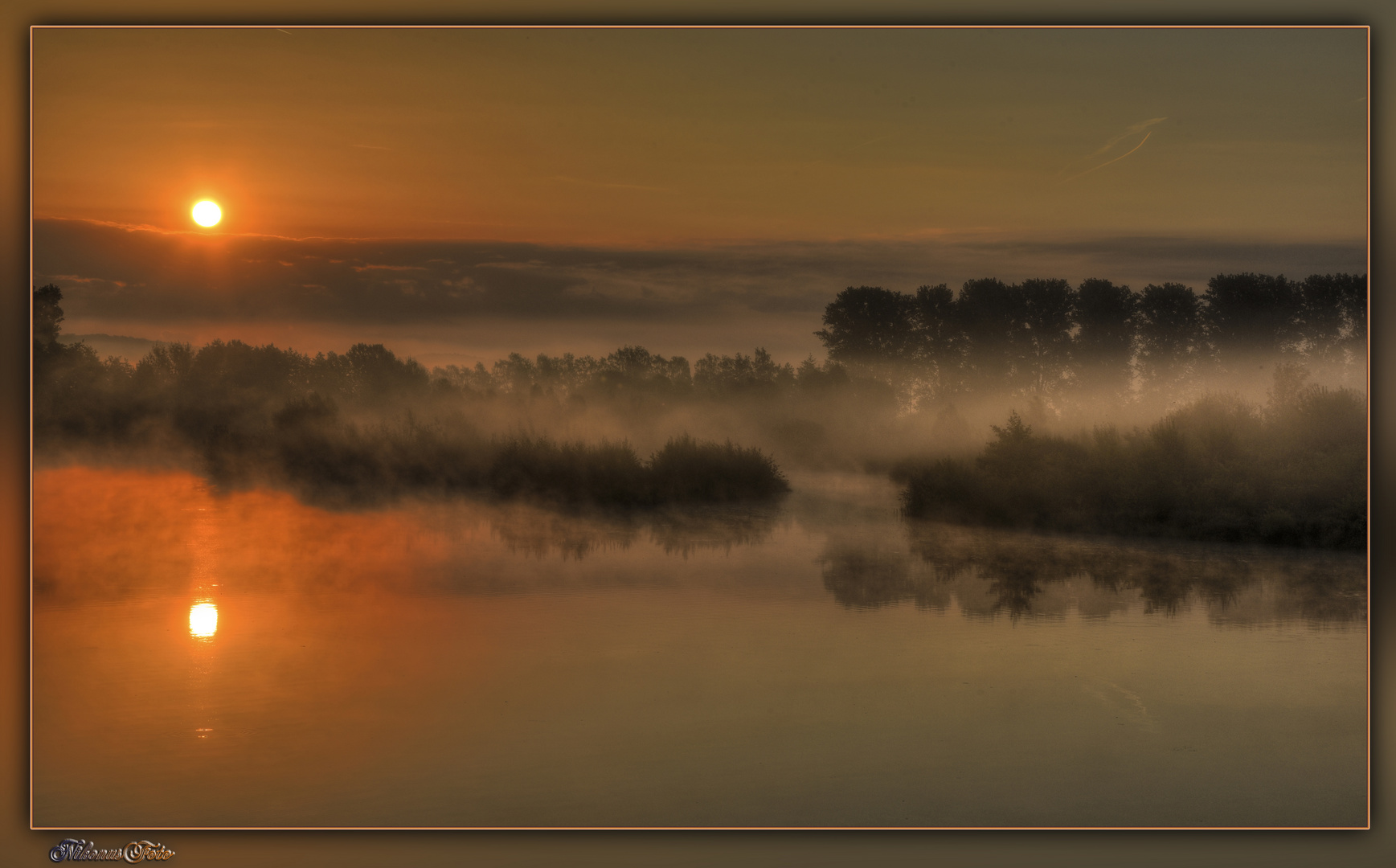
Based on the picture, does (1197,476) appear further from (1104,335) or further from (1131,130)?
(1131,130)

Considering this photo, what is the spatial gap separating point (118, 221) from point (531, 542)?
1.69 meters

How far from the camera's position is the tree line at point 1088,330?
10.3ft

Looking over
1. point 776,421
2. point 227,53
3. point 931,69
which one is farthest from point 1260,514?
point 227,53

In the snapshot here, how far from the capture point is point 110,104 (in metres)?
3.19

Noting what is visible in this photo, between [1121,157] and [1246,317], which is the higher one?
[1121,157]

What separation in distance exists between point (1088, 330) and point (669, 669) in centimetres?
174

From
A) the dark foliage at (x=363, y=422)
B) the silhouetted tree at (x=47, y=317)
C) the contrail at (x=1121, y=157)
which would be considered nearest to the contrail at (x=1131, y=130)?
the contrail at (x=1121, y=157)

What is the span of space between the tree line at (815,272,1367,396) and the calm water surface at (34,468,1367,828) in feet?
1.58

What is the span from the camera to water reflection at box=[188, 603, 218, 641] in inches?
124

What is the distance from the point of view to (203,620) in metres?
3.16

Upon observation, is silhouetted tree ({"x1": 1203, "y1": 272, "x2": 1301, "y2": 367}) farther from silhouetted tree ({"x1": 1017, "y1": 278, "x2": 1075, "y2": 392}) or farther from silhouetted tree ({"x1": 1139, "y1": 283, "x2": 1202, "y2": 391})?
silhouetted tree ({"x1": 1017, "y1": 278, "x2": 1075, "y2": 392})

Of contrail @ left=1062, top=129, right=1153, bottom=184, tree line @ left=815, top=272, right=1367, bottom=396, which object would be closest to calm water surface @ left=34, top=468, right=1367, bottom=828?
tree line @ left=815, top=272, right=1367, bottom=396

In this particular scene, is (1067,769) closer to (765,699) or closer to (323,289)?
(765,699)

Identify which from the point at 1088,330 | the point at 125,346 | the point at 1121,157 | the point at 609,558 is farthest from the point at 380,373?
the point at 1121,157
